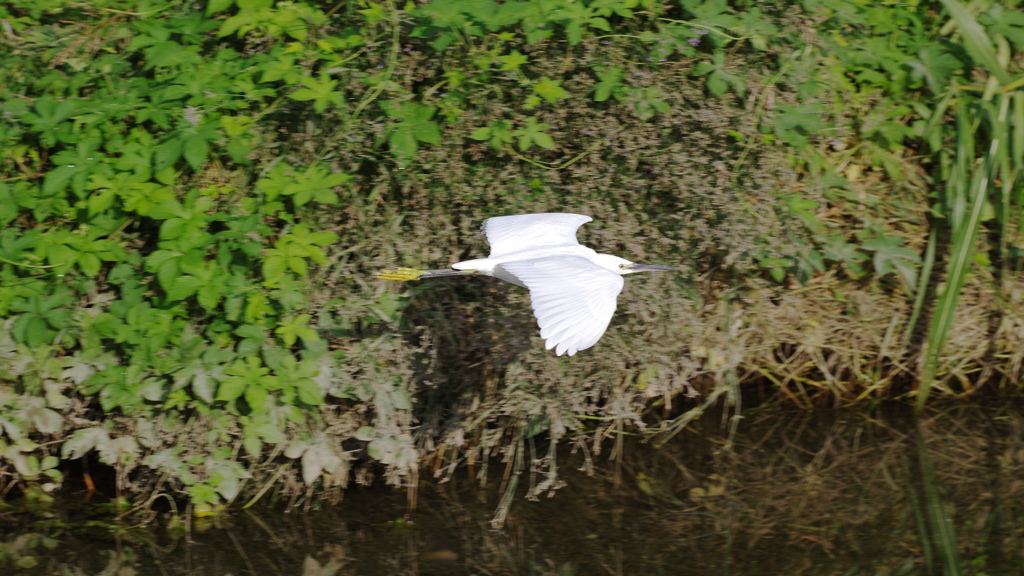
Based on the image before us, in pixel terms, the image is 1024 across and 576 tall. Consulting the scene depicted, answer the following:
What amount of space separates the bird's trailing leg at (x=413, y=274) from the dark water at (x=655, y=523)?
822mm

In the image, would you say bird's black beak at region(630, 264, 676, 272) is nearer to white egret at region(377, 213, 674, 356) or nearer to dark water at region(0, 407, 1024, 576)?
white egret at region(377, 213, 674, 356)

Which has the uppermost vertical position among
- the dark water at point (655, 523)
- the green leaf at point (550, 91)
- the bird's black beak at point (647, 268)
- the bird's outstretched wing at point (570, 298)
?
the green leaf at point (550, 91)

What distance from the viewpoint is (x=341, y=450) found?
312 cm

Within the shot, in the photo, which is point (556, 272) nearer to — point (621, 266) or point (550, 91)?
point (621, 266)

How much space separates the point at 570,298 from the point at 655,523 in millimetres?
1076

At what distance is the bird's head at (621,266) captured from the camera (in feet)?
9.63

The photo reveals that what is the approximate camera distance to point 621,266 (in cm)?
302

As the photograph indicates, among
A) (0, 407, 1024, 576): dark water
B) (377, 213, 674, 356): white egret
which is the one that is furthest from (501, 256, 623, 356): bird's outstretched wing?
(0, 407, 1024, 576): dark water

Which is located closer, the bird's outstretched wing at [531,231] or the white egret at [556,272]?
the white egret at [556,272]

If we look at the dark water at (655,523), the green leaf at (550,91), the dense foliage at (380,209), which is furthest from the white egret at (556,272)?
the dark water at (655,523)

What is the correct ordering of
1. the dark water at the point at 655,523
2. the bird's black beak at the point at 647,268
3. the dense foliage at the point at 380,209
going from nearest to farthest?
the dark water at the point at 655,523 → the dense foliage at the point at 380,209 → the bird's black beak at the point at 647,268

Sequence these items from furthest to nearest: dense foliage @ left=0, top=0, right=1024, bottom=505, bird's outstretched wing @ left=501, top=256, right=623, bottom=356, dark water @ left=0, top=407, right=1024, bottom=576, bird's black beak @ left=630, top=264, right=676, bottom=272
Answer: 1. bird's black beak @ left=630, top=264, right=676, bottom=272
2. dense foliage @ left=0, top=0, right=1024, bottom=505
3. dark water @ left=0, top=407, right=1024, bottom=576
4. bird's outstretched wing @ left=501, top=256, right=623, bottom=356

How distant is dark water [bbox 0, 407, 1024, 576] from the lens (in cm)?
280

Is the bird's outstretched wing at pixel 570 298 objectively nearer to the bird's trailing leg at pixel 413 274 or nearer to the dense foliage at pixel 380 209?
the bird's trailing leg at pixel 413 274
